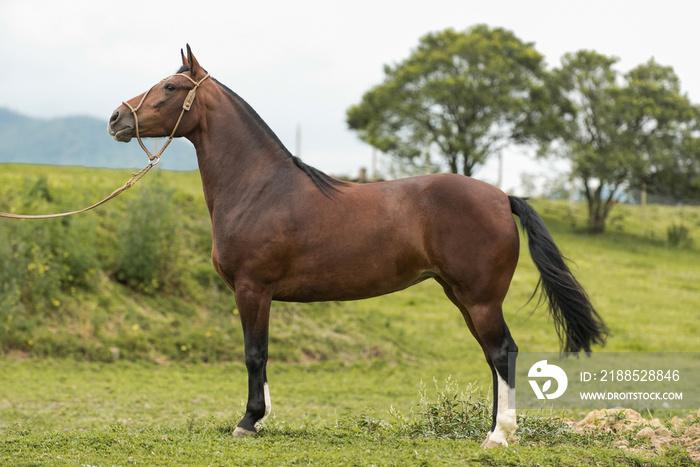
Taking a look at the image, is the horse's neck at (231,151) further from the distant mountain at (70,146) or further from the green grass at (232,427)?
the green grass at (232,427)

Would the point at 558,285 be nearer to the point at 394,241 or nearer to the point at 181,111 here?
the point at 394,241

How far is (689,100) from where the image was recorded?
31.3 metres

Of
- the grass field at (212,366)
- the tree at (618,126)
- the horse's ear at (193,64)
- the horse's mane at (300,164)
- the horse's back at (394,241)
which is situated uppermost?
the tree at (618,126)

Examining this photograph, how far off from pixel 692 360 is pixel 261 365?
11868 mm

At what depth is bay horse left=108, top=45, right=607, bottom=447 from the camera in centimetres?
494

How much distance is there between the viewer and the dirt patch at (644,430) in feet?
17.9

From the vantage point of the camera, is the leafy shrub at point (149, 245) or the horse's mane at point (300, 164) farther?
the leafy shrub at point (149, 245)

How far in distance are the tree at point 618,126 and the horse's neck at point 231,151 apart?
27674 millimetres

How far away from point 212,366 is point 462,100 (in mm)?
24425

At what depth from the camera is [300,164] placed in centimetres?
529

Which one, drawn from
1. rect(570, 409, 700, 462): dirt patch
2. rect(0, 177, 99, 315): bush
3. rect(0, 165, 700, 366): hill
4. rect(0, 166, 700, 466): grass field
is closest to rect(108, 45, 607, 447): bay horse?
rect(0, 166, 700, 466): grass field

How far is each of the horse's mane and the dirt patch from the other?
333cm

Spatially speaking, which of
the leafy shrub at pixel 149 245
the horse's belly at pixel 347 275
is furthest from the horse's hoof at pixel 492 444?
the leafy shrub at pixel 149 245

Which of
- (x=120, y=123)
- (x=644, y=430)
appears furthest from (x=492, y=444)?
(x=120, y=123)
